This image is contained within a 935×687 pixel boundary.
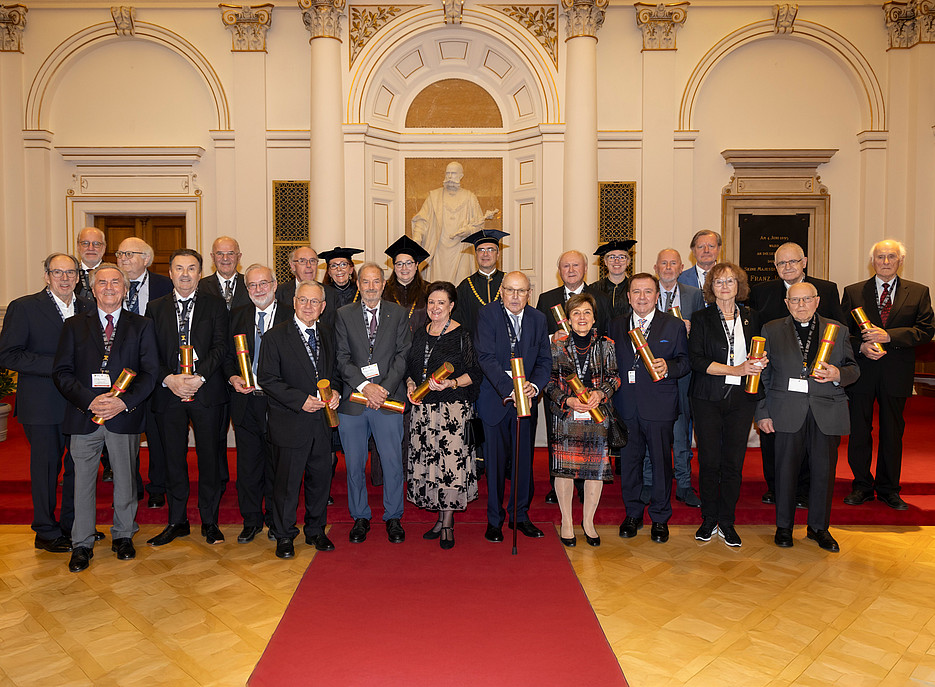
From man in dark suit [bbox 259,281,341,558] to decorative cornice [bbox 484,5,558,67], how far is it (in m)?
6.04

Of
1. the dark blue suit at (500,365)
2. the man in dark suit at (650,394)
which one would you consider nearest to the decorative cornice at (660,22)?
the man in dark suit at (650,394)

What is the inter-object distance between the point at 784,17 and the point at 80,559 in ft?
31.7

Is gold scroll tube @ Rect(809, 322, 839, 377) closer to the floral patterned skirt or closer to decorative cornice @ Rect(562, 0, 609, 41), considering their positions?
the floral patterned skirt

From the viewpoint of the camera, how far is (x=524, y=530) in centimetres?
475

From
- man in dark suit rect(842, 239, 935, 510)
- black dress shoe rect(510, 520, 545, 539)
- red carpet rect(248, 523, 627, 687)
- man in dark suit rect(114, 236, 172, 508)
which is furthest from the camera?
man in dark suit rect(842, 239, 935, 510)

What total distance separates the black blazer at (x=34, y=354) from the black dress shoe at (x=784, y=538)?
15.4 feet

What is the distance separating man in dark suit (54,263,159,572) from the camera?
413 cm

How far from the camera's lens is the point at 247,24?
8797 mm

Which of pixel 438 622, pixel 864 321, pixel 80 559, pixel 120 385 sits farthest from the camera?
pixel 864 321

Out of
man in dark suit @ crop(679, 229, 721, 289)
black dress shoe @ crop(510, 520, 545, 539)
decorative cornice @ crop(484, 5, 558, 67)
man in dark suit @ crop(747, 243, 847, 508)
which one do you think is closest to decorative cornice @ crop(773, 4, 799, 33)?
decorative cornice @ crop(484, 5, 558, 67)

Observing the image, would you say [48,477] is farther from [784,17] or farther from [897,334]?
[784,17]

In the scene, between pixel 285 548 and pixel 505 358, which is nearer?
pixel 285 548

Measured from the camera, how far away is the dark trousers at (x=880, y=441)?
16.6 ft

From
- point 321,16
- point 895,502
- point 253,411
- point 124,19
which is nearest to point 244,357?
Answer: point 253,411
